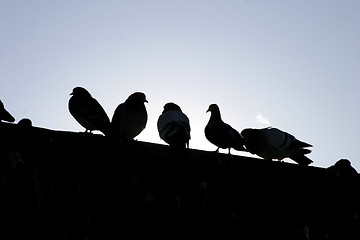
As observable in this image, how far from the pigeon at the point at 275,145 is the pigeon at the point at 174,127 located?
5.76 ft

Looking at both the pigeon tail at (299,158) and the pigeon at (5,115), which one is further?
the pigeon tail at (299,158)

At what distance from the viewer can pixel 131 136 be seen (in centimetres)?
822

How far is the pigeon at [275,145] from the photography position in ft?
29.6

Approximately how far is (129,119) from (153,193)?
11.8 ft

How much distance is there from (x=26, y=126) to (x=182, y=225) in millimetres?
1674

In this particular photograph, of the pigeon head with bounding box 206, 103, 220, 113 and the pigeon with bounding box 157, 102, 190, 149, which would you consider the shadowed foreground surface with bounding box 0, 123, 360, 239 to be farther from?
the pigeon head with bounding box 206, 103, 220, 113

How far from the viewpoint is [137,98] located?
8805 mm

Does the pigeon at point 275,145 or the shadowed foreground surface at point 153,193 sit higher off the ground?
the pigeon at point 275,145

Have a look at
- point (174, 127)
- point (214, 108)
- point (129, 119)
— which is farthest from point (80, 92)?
point (214, 108)

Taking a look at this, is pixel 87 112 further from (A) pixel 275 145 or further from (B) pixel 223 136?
(A) pixel 275 145

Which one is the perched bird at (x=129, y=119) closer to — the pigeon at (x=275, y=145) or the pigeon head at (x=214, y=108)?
the pigeon head at (x=214, y=108)

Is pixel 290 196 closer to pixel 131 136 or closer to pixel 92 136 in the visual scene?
pixel 92 136

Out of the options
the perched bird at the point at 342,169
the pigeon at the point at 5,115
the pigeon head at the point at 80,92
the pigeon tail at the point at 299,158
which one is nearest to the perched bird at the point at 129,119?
the pigeon head at the point at 80,92

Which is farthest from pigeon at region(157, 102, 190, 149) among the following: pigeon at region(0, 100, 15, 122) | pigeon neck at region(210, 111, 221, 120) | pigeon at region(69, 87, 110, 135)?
pigeon at region(0, 100, 15, 122)
